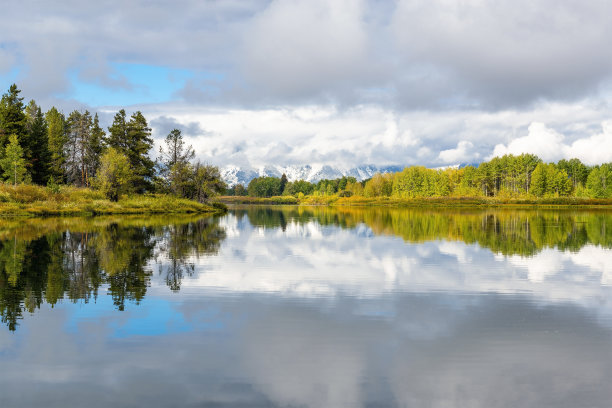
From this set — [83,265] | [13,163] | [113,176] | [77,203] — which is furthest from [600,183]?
[83,265]

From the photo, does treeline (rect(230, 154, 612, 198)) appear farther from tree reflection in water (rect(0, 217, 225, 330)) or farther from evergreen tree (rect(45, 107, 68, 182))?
tree reflection in water (rect(0, 217, 225, 330))

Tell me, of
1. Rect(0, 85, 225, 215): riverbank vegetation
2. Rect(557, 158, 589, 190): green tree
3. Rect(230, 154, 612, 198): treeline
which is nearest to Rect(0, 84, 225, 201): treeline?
Rect(0, 85, 225, 215): riverbank vegetation

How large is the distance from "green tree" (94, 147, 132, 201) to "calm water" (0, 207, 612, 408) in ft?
161

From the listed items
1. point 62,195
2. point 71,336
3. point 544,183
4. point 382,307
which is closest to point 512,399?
point 382,307

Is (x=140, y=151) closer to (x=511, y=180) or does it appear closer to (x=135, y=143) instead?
(x=135, y=143)

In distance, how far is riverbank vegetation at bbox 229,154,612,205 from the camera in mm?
128250

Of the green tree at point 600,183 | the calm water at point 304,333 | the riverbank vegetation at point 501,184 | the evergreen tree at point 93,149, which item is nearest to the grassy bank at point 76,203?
the evergreen tree at point 93,149

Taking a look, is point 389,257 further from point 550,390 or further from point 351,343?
point 550,390

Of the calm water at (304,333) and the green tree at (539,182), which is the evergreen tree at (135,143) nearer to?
the calm water at (304,333)

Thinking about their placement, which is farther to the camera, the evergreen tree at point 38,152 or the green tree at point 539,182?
the green tree at point 539,182

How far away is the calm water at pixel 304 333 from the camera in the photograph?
23.3 ft

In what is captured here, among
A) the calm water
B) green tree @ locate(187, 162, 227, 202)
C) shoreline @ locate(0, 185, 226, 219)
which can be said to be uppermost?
green tree @ locate(187, 162, 227, 202)

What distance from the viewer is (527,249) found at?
24328mm

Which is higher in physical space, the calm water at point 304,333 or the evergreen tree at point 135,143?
the evergreen tree at point 135,143
